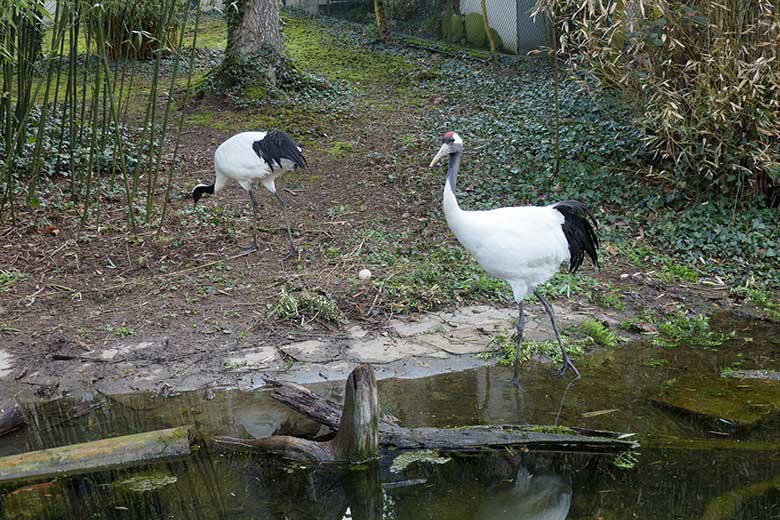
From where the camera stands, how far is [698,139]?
24.0ft

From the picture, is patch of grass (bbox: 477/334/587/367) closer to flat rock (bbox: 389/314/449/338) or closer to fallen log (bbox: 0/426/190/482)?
flat rock (bbox: 389/314/449/338)

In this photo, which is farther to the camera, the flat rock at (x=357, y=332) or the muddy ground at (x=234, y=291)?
the flat rock at (x=357, y=332)

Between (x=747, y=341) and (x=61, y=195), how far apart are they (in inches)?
258

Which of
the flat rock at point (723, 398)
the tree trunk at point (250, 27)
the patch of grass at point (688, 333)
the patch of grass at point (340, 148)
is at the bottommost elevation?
the patch of grass at point (688, 333)

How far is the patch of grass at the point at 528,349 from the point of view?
5.44 m

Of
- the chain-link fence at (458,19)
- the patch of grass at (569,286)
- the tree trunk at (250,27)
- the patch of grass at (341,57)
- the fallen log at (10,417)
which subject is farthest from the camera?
the patch of grass at (341,57)

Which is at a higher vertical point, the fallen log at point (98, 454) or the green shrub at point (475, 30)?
the green shrub at point (475, 30)

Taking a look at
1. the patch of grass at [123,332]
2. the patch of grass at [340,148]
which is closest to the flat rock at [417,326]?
the patch of grass at [123,332]

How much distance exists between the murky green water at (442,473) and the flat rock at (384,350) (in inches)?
13.7

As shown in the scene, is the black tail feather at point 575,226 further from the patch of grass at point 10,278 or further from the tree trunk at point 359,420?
the patch of grass at point 10,278

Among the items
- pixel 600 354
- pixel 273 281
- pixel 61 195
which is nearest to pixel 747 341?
pixel 600 354

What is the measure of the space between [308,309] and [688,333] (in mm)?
2744

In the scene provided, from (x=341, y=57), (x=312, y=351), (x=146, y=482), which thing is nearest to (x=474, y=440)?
(x=312, y=351)

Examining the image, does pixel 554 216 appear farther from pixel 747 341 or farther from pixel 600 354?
pixel 747 341
